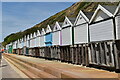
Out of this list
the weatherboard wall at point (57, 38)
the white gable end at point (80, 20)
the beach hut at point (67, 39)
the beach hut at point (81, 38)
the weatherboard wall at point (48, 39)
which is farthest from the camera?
the weatherboard wall at point (48, 39)

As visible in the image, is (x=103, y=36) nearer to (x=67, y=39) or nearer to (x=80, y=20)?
(x=80, y=20)

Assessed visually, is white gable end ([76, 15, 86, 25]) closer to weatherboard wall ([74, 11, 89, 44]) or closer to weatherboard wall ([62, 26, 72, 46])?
weatherboard wall ([74, 11, 89, 44])

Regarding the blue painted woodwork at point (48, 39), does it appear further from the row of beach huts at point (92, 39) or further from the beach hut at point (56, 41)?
the row of beach huts at point (92, 39)

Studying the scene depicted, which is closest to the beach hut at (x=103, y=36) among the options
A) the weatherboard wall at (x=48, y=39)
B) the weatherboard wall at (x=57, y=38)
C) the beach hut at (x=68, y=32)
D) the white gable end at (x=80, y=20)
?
the white gable end at (x=80, y=20)

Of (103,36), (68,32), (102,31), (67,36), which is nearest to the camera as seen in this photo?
(103,36)

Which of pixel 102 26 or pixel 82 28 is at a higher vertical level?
pixel 82 28

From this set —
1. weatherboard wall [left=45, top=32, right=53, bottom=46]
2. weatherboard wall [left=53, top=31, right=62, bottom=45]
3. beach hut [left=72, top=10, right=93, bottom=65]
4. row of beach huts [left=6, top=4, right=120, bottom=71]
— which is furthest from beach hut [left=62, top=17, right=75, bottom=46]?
weatherboard wall [left=45, top=32, right=53, bottom=46]

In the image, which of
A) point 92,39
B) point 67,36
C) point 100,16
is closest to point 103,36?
point 100,16

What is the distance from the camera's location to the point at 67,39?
805 inches

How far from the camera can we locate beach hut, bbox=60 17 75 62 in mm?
19562

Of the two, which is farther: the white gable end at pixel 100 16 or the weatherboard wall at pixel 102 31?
the white gable end at pixel 100 16

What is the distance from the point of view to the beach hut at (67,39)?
64.2ft

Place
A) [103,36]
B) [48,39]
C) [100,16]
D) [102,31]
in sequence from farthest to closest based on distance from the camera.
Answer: [48,39], [100,16], [102,31], [103,36]

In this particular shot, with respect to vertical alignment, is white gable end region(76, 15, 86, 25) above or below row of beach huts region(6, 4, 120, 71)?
above
